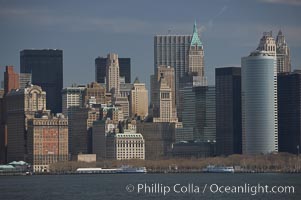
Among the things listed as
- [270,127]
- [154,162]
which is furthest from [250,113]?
[154,162]

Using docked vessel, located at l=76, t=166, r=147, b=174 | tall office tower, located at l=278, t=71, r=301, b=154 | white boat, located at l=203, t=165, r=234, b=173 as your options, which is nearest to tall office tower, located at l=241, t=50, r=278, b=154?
tall office tower, located at l=278, t=71, r=301, b=154

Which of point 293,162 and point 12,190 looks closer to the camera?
point 12,190

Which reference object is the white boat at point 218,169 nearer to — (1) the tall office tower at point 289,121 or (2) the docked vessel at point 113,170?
(2) the docked vessel at point 113,170

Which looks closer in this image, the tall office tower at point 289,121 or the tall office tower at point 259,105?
the tall office tower at point 259,105

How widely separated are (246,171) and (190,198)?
8414 cm

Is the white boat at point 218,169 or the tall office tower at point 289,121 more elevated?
the tall office tower at point 289,121

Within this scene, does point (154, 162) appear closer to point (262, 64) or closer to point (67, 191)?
point (262, 64)

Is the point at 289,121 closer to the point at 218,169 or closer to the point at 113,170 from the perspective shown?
the point at 218,169

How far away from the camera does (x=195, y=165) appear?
19012 centimetres

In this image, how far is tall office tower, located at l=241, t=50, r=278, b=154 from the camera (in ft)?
637

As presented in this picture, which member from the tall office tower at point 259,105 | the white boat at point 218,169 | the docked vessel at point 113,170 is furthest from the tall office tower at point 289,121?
the docked vessel at point 113,170

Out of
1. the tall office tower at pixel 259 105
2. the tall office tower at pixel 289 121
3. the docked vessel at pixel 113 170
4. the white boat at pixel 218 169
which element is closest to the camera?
the white boat at pixel 218 169

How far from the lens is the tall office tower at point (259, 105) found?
637 feet

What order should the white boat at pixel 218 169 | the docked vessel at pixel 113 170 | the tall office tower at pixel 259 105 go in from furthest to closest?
1. the tall office tower at pixel 259 105
2. the docked vessel at pixel 113 170
3. the white boat at pixel 218 169
